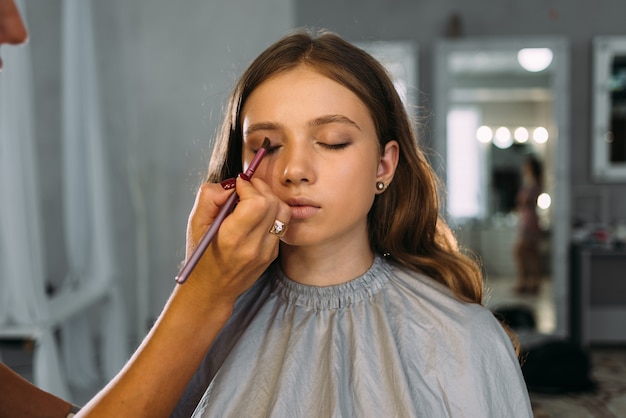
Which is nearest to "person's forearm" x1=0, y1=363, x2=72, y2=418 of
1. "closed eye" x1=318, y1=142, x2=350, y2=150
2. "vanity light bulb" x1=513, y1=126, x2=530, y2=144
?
"closed eye" x1=318, y1=142, x2=350, y2=150

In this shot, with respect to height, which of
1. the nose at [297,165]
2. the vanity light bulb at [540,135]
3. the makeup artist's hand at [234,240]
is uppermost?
the vanity light bulb at [540,135]

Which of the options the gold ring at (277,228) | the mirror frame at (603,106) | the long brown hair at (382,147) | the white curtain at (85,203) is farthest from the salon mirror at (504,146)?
the gold ring at (277,228)

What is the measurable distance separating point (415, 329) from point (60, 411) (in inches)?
20.3

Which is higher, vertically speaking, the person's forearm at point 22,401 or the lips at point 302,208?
the lips at point 302,208

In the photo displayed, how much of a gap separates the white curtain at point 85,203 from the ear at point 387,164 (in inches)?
85.3

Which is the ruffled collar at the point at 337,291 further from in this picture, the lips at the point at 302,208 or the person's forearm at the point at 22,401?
the person's forearm at the point at 22,401

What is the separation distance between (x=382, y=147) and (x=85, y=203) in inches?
90.4

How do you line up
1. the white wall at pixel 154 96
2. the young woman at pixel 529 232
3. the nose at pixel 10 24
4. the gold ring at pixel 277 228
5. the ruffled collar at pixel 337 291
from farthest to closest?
the young woman at pixel 529 232 → the white wall at pixel 154 96 → the ruffled collar at pixel 337 291 → the gold ring at pixel 277 228 → the nose at pixel 10 24

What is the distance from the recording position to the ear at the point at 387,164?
1112 millimetres

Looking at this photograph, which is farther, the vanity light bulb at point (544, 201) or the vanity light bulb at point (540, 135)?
the vanity light bulb at point (544, 201)

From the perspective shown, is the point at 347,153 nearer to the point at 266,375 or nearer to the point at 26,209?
the point at 266,375

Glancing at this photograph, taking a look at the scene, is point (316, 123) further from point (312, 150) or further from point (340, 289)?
point (340, 289)

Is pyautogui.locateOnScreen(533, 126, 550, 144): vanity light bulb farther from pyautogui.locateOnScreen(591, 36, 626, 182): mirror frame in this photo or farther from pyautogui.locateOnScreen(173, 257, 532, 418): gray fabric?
pyautogui.locateOnScreen(173, 257, 532, 418): gray fabric

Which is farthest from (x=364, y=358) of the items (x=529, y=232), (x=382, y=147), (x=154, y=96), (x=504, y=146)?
(x=529, y=232)
